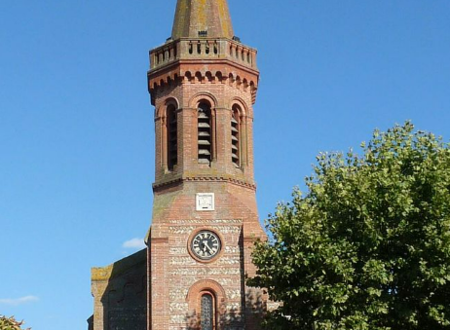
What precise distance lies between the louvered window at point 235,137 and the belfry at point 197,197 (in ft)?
0.15

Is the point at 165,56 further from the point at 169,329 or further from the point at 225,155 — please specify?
the point at 169,329

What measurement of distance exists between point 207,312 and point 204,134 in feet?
26.8

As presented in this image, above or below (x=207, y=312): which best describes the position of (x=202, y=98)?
above

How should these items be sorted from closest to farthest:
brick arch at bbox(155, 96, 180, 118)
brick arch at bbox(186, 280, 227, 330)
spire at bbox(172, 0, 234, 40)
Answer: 1. brick arch at bbox(186, 280, 227, 330)
2. brick arch at bbox(155, 96, 180, 118)
3. spire at bbox(172, 0, 234, 40)

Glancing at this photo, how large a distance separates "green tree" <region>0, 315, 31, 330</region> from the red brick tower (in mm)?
10049

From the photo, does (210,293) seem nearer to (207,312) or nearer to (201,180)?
(207,312)

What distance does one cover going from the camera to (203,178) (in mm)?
42938

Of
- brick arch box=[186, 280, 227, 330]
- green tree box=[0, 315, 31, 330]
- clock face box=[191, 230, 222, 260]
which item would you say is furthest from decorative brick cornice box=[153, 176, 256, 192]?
green tree box=[0, 315, 31, 330]

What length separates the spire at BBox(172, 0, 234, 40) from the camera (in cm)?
4544

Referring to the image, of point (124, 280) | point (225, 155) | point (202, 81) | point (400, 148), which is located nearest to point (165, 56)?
point (202, 81)

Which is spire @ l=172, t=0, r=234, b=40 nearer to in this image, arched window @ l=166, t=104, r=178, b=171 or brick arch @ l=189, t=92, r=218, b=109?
brick arch @ l=189, t=92, r=218, b=109

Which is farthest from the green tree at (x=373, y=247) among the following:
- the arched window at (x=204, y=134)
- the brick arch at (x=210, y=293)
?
the arched window at (x=204, y=134)

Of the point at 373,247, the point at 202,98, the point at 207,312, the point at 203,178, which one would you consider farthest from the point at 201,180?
the point at 373,247

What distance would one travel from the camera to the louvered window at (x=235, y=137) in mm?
44344
